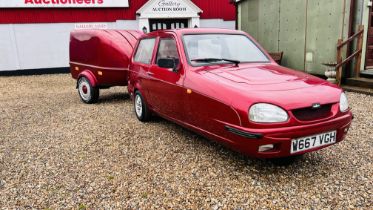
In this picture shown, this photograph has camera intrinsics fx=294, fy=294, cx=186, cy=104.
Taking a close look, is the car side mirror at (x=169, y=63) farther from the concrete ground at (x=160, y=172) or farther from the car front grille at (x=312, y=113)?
the car front grille at (x=312, y=113)

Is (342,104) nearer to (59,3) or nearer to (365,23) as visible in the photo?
(365,23)

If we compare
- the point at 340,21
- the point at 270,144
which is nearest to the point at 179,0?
the point at 340,21

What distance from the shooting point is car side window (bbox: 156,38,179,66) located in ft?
13.9

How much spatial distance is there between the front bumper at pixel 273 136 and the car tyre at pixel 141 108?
2.54m

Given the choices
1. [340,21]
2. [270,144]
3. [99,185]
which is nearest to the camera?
[270,144]

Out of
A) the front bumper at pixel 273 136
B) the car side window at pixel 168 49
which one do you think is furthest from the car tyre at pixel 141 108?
the front bumper at pixel 273 136

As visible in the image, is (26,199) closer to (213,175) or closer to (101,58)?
(213,175)

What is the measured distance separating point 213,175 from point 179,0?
13.3m

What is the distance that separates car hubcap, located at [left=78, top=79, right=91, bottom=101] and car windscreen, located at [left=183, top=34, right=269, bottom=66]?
4071mm

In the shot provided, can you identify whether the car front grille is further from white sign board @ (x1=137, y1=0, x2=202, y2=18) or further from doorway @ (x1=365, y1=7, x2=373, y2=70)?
white sign board @ (x1=137, y1=0, x2=202, y2=18)

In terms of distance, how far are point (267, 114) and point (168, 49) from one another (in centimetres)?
215

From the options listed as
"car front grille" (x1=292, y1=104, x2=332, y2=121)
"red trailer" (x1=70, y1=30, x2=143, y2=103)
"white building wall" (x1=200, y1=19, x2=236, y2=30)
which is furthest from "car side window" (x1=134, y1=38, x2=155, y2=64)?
"white building wall" (x1=200, y1=19, x2=236, y2=30)

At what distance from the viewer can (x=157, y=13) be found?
14891 millimetres

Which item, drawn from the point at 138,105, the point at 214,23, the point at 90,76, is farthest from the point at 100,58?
the point at 214,23
